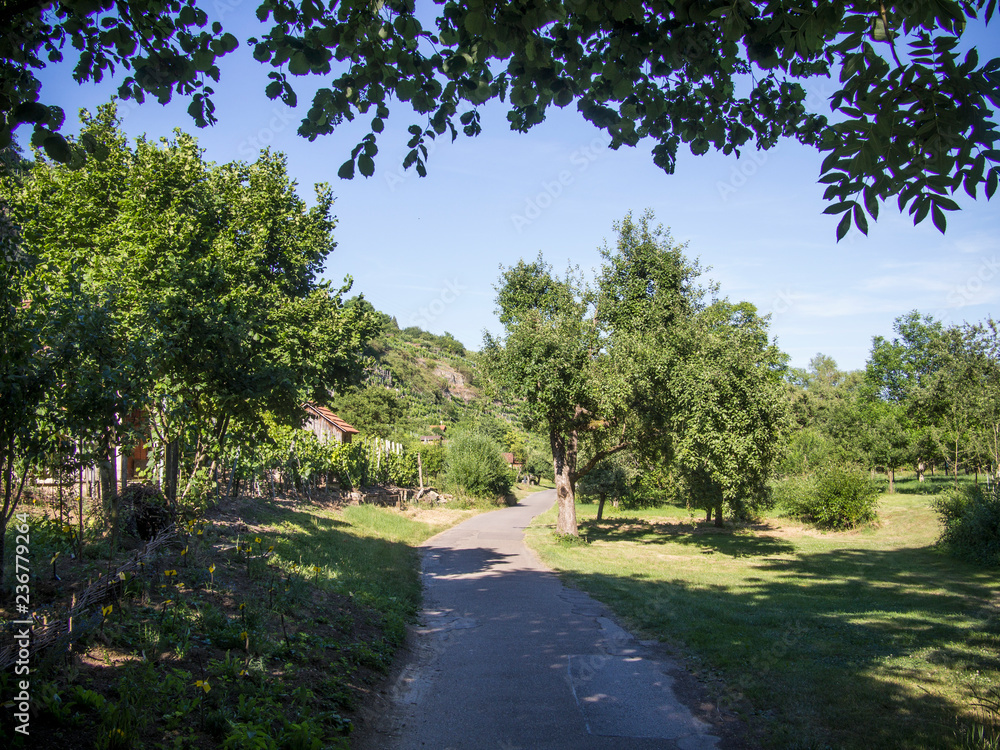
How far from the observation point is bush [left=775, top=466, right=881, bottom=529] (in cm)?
2298

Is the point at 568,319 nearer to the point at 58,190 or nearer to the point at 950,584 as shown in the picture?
the point at 950,584

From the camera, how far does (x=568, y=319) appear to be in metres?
19.1

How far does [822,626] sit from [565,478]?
12.7 metres

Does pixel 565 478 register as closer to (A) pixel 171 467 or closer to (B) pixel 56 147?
(A) pixel 171 467

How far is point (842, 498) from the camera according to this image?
2314 centimetres

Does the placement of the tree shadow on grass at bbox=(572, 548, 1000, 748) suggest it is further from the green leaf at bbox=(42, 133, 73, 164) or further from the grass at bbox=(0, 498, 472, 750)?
the green leaf at bbox=(42, 133, 73, 164)

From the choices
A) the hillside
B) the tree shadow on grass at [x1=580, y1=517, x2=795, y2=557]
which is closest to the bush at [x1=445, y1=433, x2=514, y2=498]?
the hillside

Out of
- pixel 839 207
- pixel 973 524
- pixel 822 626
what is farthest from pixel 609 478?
pixel 839 207

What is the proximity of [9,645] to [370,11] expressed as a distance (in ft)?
15.4

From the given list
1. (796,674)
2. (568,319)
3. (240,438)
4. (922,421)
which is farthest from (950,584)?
(922,421)

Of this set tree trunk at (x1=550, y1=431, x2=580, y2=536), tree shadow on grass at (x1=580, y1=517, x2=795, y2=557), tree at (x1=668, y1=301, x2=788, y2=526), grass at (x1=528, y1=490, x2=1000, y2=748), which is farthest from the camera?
tree trunk at (x1=550, y1=431, x2=580, y2=536)

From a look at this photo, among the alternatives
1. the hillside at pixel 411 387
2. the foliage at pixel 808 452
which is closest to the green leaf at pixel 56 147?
the hillside at pixel 411 387

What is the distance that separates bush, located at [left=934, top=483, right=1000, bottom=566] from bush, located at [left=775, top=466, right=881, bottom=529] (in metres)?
6.37

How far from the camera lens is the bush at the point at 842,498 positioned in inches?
905
